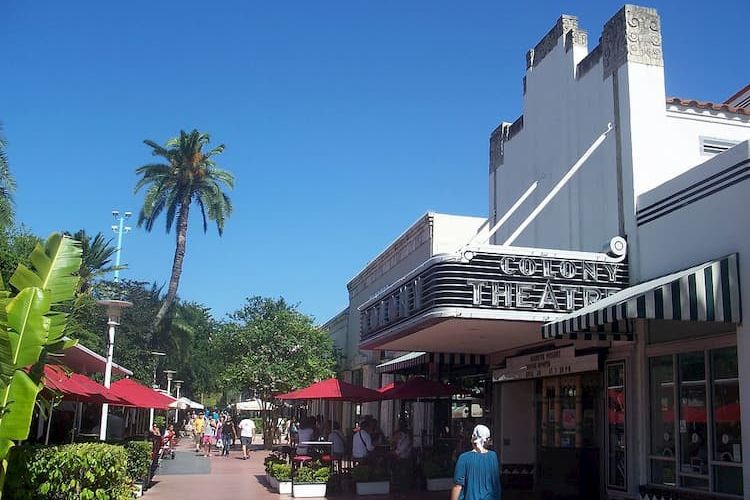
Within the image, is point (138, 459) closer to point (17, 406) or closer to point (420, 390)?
point (420, 390)

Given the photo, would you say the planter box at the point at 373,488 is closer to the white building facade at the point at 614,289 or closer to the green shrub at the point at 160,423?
the white building facade at the point at 614,289

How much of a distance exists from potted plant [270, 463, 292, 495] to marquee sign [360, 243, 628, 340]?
7.22 meters

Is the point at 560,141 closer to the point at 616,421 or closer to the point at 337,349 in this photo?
the point at 616,421

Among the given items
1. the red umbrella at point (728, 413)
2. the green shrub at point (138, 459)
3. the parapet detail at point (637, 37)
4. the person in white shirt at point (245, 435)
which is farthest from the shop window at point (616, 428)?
the person in white shirt at point (245, 435)

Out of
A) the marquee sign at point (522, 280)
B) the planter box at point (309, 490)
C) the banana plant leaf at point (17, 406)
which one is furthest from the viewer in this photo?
the planter box at point (309, 490)

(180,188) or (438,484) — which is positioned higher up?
(180,188)

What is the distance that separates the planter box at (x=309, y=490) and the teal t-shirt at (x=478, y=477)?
9232mm

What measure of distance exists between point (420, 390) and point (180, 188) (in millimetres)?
31834

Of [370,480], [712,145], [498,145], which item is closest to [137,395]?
[370,480]

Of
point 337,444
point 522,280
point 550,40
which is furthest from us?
point 337,444

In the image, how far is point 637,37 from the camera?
41.9 feet

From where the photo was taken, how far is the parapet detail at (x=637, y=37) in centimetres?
1270

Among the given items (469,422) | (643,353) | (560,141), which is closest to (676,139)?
(560,141)

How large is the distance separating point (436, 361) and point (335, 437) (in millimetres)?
3365
